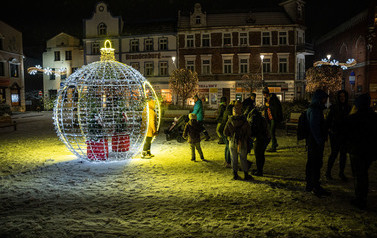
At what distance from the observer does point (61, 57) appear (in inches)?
1644

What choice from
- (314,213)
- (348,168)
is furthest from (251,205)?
(348,168)

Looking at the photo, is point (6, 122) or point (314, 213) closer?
point (314, 213)

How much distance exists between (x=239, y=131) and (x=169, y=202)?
216 centimetres

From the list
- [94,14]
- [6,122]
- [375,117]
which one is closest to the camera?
[375,117]

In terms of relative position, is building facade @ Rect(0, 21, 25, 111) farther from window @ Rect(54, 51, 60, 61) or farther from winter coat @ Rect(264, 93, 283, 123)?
winter coat @ Rect(264, 93, 283, 123)

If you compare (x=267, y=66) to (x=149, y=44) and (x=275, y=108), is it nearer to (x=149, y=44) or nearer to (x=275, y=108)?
(x=149, y=44)

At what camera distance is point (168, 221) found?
168 inches

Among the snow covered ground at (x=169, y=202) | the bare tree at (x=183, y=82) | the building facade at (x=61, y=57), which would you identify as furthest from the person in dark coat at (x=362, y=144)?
the building facade at (x=61, y=57)

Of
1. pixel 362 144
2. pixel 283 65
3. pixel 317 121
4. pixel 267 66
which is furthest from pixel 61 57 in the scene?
pixel 362 144

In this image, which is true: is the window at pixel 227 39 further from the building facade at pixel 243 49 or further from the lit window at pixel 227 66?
the lit window at pixel 227 66

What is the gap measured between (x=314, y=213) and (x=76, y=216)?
3705 mm

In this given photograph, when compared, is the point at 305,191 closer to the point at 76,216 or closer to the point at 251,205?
the point at 251,205

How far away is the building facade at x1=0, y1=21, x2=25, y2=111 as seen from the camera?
3556 centimetres

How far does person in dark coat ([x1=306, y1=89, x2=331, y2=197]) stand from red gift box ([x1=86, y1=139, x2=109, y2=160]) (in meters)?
5.44
